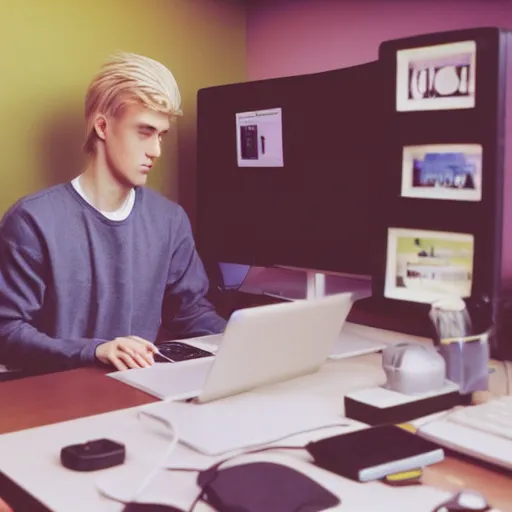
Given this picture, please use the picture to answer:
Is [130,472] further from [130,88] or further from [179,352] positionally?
[130,88]

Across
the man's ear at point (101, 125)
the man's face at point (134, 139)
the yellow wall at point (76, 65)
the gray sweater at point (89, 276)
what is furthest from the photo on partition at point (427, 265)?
the yellow wall at point (76, 65)

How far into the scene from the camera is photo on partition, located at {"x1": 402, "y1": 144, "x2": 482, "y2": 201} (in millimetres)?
1248

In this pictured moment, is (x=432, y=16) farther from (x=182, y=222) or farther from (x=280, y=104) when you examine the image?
(x=182, y=222)

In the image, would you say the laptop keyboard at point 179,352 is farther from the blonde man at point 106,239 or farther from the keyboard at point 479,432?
the keyboard at point 479,432

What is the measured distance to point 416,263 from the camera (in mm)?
1334

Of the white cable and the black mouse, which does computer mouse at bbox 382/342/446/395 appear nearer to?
the white cable

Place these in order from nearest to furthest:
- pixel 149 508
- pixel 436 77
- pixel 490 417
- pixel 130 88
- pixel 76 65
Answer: pixel 149 508, pixel 490 417, pixel 436 77, pixel 130 88, pixel 76 65

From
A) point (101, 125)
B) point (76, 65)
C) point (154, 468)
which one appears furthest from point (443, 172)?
point (76, 65)

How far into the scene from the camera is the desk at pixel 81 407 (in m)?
0.87

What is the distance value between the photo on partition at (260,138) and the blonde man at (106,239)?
0.86ft

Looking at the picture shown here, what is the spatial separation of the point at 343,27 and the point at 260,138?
441mm

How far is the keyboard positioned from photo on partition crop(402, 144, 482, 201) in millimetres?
384

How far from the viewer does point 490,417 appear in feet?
3.29

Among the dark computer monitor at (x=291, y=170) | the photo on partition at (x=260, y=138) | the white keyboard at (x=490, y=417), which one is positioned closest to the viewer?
the white keyboard at (x=490, y=417)
